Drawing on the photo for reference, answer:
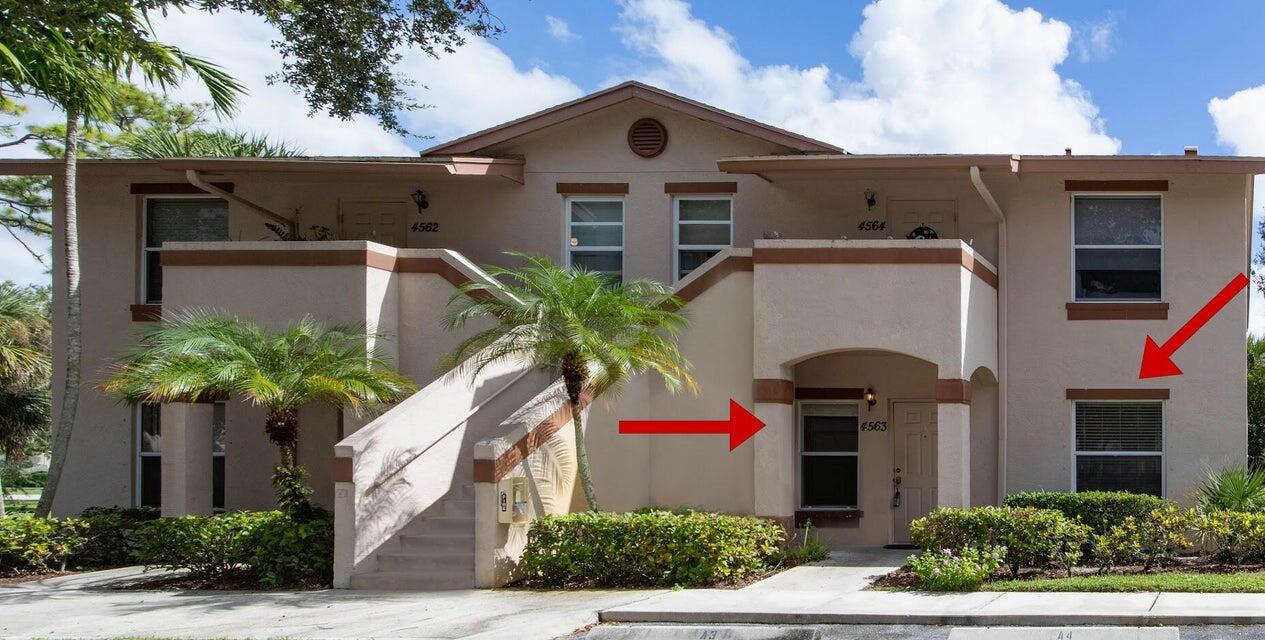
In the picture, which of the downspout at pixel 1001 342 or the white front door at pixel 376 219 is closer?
the downspout at pixel 1001 342

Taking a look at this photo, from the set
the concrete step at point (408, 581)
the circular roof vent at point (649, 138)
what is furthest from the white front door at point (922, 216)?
the concrete step at point (408, 581)

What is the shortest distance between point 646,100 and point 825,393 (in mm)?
4676

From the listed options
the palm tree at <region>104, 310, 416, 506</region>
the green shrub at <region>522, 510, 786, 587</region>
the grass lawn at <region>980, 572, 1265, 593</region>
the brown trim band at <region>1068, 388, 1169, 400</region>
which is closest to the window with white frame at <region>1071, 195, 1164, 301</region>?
the brown trim band at <region>1068, 388, 1169, 400</region>

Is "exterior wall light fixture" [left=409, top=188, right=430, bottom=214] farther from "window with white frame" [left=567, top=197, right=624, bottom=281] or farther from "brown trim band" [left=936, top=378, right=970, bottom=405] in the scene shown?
"brown trim band" [left=936, top=378, right=970, bottom=405]

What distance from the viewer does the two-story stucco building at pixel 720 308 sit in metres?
16.2

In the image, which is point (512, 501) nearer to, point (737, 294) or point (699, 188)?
point (737, 294)

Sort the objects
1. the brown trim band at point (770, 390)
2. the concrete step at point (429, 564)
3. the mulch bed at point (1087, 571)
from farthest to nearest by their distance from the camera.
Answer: the brown trim band at point (770, 390)
the concrete step at point (429, 564)
the mulch bed at point (1087, 571)

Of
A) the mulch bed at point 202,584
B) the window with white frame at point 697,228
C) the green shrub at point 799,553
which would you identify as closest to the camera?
the mulch bed at point 202,584

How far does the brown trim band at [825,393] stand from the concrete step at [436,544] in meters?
5.79

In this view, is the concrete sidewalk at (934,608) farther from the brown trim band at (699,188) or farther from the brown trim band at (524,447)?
the brown trim band at (699,188)

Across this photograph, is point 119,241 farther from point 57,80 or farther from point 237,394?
point 57,80

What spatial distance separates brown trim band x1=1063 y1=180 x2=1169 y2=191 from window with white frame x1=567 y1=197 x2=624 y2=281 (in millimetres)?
6143

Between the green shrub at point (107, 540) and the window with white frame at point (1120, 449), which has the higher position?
the window with white frame at point (1120, 449)

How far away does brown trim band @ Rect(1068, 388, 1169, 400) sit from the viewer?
18.4 metres
